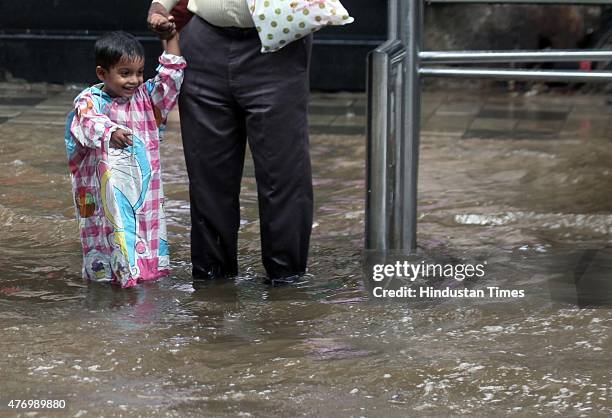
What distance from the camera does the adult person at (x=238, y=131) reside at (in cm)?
398

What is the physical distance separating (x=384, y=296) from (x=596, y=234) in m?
1.24

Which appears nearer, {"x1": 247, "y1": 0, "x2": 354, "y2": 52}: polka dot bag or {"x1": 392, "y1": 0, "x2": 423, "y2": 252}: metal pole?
{"x1": 247, "y1": 0, "x2": 354, "y2": 52}: polka dot bag

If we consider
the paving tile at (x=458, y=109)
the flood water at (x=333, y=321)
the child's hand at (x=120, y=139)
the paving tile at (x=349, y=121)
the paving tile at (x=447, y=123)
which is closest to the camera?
the flood water at (x=333, y=321)

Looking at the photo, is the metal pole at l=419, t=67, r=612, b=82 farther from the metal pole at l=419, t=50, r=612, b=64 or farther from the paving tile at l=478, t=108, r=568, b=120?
the paving tile at l=478, t=108, r=568, b=120

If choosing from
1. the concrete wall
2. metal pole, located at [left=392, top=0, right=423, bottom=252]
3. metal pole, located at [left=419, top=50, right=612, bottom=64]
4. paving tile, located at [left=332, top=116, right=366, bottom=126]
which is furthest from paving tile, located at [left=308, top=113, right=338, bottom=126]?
metal pole, located at [left=419, top=50, right=612, bottom=64]

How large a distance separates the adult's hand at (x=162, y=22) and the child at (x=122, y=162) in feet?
0.12

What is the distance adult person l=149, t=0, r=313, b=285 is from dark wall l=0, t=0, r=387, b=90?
13.4ft

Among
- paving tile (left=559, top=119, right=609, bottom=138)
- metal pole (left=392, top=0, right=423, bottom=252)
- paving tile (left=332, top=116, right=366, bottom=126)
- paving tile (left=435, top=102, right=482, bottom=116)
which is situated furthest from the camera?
paving tile (left=435, top=102, right=482, bottom=116)

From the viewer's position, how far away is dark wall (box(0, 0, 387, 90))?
8.14m

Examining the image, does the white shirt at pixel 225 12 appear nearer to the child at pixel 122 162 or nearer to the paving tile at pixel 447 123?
the child at pixel 122 162

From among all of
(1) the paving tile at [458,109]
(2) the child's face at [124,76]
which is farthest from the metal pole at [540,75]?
(1) the paving tile at [458,109]

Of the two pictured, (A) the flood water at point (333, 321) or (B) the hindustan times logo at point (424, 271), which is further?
(B) the hindustan times logo at point (424, 271)

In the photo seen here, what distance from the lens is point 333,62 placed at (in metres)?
8.23

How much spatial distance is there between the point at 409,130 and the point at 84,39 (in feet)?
14.8
